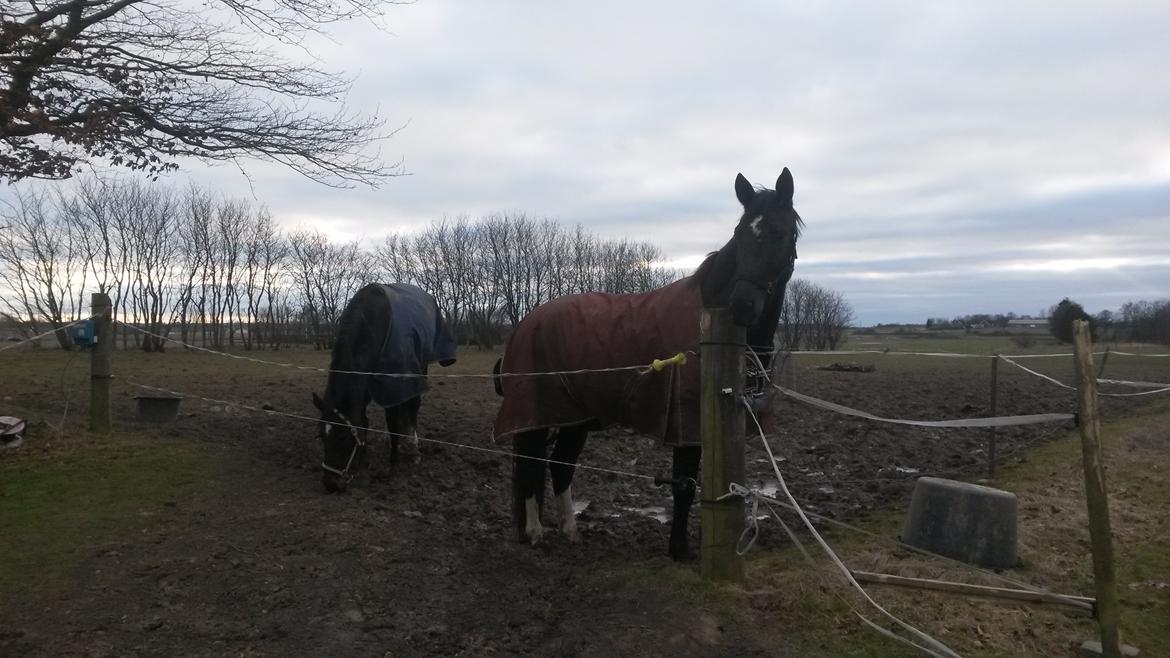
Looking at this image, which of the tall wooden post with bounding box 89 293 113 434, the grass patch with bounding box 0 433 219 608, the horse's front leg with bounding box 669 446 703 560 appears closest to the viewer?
the grass patch with bounding box 0 433 219 608

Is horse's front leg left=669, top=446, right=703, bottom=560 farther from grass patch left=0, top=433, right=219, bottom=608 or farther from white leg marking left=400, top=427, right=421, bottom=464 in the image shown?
white leg marking left=400, top=427, right=421, bottom=464

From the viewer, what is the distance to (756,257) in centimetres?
449

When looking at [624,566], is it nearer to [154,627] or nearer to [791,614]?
[791,614]

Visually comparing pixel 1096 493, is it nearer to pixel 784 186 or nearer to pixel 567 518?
pixel 784 186

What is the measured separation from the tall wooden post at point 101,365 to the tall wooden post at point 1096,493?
29.8ft

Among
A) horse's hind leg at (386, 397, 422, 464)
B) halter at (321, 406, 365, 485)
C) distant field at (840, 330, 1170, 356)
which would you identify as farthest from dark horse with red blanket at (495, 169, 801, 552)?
distant field at (840, 330, 1170, 356)

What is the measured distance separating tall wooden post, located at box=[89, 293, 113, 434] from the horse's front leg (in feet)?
22.4

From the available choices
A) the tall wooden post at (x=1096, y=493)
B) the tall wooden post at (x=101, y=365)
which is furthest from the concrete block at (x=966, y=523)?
the tall wooden post at (x=101, y=365)

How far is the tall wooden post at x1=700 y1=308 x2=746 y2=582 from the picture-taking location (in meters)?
4.40

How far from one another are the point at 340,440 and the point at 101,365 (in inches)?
134

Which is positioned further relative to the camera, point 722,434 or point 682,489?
point 682,489

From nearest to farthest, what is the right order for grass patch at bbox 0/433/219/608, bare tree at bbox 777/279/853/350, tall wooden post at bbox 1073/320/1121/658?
tall wooden post at bbox 1073/320/1121/658 → grass patch at bbox 0/433/219/608 → bare tree at bbox 777/279/853/350

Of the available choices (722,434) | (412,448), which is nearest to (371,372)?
(412,448)

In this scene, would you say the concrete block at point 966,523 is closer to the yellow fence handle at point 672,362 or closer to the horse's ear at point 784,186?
the yellow fence handle at point 672,362
